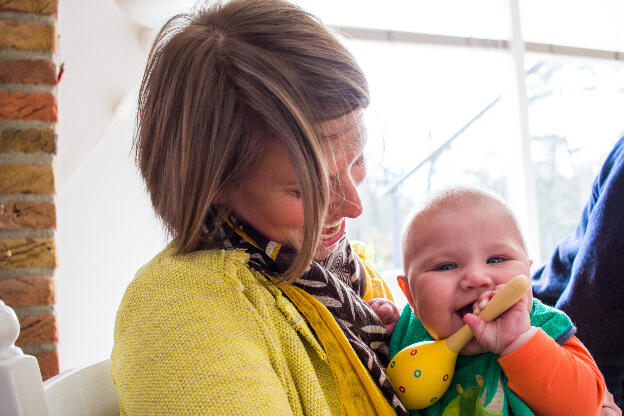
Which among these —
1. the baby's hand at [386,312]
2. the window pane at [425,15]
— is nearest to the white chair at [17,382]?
the baby's hand at [386,312]

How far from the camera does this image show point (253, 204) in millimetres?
764

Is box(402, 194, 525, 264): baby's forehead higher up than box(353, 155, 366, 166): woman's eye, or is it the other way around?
box(353, 155, 366, 166): woman's eye

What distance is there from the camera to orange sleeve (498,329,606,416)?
77cm

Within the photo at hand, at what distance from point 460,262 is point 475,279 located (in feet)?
0.16

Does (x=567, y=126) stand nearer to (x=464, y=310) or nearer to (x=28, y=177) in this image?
(x=464, y=310)

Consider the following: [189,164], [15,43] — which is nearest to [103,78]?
[15,43]

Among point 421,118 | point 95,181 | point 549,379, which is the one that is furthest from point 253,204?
point 421,118

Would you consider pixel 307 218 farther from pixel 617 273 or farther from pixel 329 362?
pixel 617 273

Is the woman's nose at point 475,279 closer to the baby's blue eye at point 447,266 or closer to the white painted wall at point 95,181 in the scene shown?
the baby's blue eye at point 447,266

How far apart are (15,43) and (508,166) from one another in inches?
120

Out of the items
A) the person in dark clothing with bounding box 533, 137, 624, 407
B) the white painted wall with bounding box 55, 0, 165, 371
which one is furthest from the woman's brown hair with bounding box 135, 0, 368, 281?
the white painted wall with bounding box 55, 0, 165, 371

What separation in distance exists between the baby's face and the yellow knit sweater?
0.61ft

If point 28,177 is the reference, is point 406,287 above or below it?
below

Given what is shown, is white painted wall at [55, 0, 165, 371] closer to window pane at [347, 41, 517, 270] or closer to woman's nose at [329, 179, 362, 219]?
window pane at [347, 41, 517, 270]
